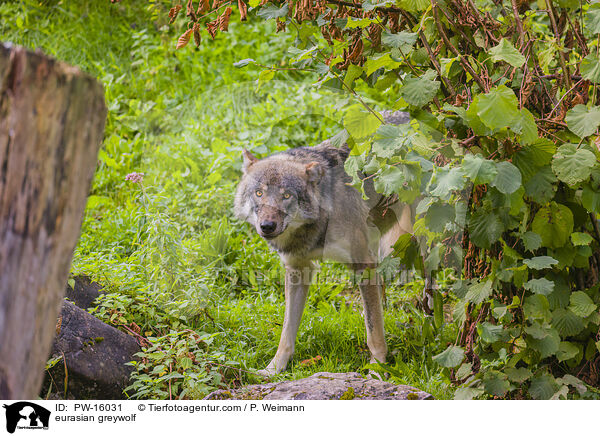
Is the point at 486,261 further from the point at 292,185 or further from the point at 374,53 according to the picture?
the point at 292,185

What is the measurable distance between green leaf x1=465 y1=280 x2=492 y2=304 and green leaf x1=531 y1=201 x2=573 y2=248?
344 mm

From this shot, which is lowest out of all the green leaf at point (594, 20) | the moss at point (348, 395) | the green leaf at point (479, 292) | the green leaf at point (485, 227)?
the moss at point (348, 395)

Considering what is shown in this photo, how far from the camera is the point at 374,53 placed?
2986 millimetres

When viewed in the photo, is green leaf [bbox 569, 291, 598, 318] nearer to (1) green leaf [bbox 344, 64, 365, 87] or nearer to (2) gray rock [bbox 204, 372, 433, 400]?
(2) gray rock [bbox 204, 372, 433, 400]

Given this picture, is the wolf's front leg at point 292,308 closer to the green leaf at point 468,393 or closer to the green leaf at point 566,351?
the green leaf at point 468,393

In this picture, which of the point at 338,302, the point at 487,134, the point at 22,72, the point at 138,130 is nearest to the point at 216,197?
the point at 338,302

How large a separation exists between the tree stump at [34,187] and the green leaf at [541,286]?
1.99 meters

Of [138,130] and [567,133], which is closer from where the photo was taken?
[567,133]

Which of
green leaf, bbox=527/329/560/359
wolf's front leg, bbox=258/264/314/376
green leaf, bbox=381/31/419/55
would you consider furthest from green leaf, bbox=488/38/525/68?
wolf's front leg, bbox=258/264/314/376

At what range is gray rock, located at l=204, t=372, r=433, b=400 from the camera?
299cm

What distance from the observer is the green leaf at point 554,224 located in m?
2.70

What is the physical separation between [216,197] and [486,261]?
3.27m

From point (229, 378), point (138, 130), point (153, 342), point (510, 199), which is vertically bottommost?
point (229, 378)

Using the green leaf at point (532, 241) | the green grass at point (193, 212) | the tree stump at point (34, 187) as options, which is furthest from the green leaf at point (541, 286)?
the tree stump at point (34, 187)
